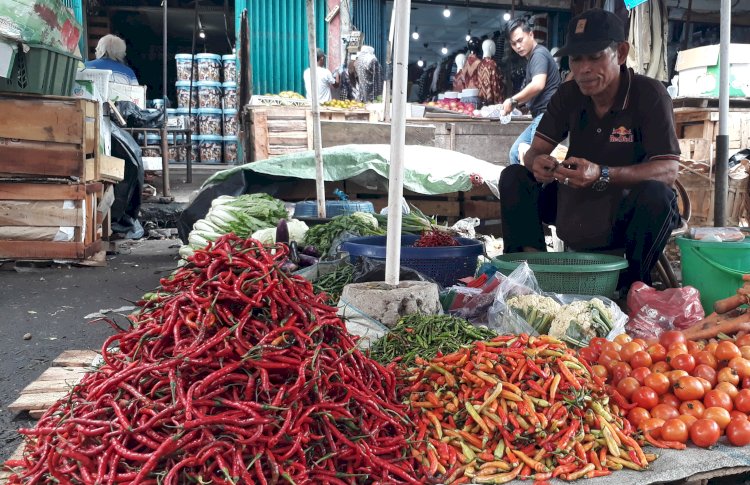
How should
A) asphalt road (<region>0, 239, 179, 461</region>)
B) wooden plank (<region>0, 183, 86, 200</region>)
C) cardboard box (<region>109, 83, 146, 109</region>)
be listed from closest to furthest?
1. asphalt road (<region>0, 239, 179, 461</region>)
2. wooden plank (<region>0, 183, 86, 200</region>)
3. cardboard box (<region>109, 83, 146, 109</region>)

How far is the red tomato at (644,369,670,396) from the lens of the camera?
270 centimetres

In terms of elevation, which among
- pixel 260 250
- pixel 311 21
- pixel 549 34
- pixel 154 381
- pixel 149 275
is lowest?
pixel 149 275

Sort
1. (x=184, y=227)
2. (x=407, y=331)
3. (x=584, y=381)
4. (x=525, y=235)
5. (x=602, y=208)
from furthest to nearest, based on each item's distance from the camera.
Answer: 1. (x=184, y=227)
2. (x=525, y=235)
3. (x=602, y=208)
4. (x=407, y=331)
5. (x=584, y=381)

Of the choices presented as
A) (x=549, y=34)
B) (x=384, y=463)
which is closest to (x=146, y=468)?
(x=384, y=463)

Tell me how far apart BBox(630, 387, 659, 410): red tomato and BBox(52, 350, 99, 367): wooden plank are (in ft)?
8.58

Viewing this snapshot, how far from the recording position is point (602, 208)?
455cm

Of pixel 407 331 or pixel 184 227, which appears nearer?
pixel 407 331

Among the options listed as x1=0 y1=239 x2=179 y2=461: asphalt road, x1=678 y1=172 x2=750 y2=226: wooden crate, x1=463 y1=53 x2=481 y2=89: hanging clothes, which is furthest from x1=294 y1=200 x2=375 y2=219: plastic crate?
x1=463 y1=53 x2=481 y2=89: hanging clothes

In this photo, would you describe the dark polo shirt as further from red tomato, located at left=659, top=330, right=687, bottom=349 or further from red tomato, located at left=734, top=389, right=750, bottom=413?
red tomato, located at left=734, top=389, right=750, bottom=413

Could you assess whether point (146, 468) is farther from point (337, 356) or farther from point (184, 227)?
point (184, 227)

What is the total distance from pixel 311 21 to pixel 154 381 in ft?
12.9

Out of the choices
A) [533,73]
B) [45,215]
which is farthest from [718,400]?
[45,215]

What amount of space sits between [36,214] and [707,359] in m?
6.09

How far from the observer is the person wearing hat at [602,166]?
13.9 feet
